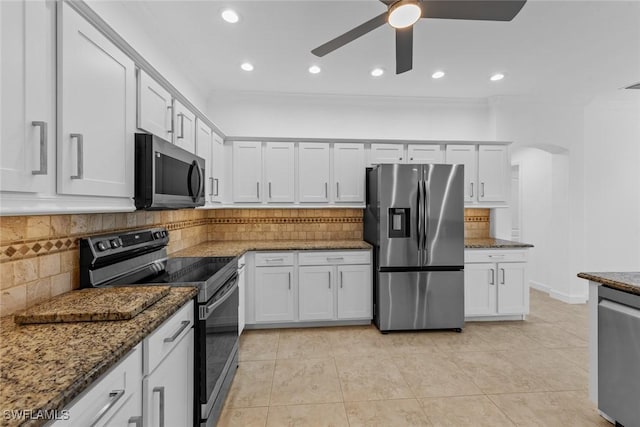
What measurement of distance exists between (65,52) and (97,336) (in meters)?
1.05

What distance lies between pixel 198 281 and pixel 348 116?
3.15m

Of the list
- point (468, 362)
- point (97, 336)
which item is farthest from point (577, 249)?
point (97, 336)

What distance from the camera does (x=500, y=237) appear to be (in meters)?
4.20

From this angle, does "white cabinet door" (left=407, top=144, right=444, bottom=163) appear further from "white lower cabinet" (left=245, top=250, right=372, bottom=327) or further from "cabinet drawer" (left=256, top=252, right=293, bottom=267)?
"cabinet drawer" (left=256, top=252, right=293, bottom=267)

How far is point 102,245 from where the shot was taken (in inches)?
67.0

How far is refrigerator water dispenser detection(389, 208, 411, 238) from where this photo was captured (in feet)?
11.1

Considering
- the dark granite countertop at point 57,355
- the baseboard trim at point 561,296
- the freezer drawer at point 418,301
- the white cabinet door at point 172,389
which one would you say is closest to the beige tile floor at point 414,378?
the freezer drawer at point 418,301

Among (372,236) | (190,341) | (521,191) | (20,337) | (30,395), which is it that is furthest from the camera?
(521,191)

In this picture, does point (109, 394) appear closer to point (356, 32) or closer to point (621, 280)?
point (356, 32)

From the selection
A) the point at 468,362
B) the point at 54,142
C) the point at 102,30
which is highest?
the point at 102,30

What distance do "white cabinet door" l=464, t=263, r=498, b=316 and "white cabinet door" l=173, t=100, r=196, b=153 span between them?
324 centimetres

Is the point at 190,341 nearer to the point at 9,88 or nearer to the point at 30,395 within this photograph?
the point at 30,395

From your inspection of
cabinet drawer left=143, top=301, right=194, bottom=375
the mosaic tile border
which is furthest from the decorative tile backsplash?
cabinet drawer left=143, top=301, right=194, bottom=375

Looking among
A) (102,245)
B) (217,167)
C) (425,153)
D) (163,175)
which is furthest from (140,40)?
(425,153)
